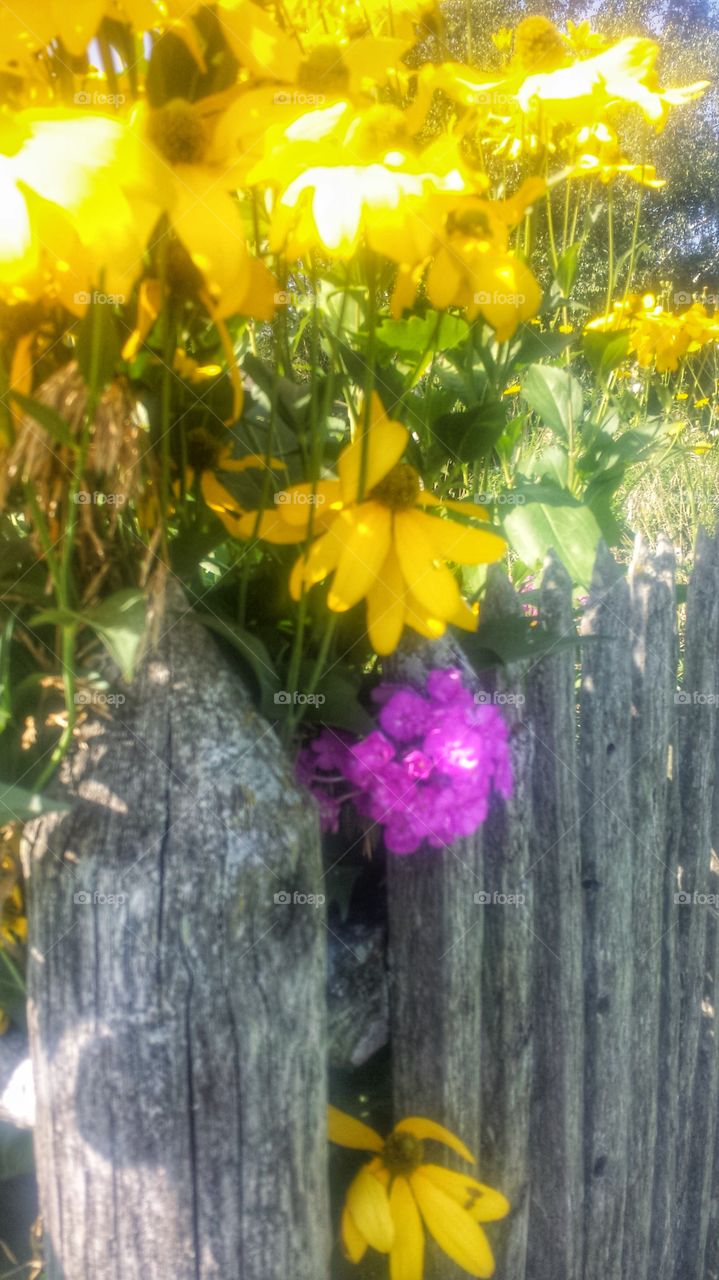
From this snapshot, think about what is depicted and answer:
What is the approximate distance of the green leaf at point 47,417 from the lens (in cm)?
62

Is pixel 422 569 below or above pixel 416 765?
above

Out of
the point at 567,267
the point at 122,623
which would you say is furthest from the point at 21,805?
the point at 567,267

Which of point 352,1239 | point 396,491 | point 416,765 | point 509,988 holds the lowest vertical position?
point 352,1239
